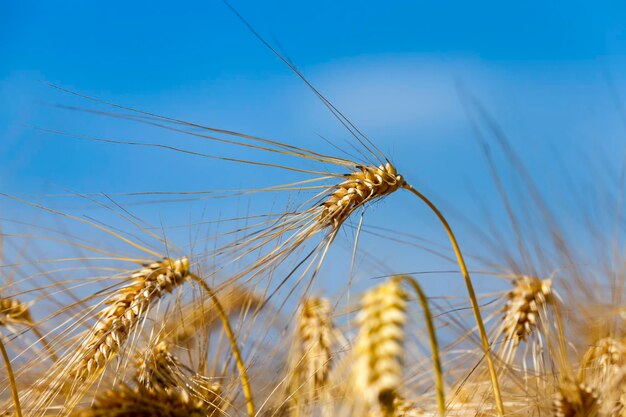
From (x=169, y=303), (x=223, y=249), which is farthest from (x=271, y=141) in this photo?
(x=169, y=303)

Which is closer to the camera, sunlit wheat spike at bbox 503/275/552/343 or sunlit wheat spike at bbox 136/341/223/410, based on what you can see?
sunlit wheat spike at bbox 136/341/223/410

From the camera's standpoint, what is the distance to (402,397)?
180 centimetres

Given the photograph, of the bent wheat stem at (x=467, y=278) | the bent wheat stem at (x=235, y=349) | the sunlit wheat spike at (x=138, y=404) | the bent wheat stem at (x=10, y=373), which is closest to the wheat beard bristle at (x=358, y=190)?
the bent wheat stem at (x=467, y=278)

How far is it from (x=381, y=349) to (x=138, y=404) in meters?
0.49

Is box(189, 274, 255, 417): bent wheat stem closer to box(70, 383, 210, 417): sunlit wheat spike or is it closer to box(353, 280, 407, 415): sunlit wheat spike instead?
box(70, 383, 210, 417): sunlit wheat spike

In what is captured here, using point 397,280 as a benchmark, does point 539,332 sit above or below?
above

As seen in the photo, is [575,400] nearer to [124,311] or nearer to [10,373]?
[124,311]

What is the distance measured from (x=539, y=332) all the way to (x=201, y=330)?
0.98m

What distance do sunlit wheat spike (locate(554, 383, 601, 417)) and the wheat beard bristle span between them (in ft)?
2.15

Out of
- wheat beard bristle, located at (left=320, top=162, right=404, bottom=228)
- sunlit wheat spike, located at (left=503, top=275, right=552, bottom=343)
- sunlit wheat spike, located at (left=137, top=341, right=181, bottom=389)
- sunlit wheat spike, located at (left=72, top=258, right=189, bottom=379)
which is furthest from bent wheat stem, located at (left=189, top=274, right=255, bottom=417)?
sunlit wheat spike, located at (left=503, top=275, right=552, bottom=343)

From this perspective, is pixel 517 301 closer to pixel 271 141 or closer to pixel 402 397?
pixel 402 397

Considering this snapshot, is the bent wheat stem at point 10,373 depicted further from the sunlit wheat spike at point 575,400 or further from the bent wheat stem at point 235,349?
the sunlit wheat spike at point 575,400

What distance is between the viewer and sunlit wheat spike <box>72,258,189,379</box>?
183cm

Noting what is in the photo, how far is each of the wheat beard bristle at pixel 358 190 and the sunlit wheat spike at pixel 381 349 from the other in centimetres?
75
